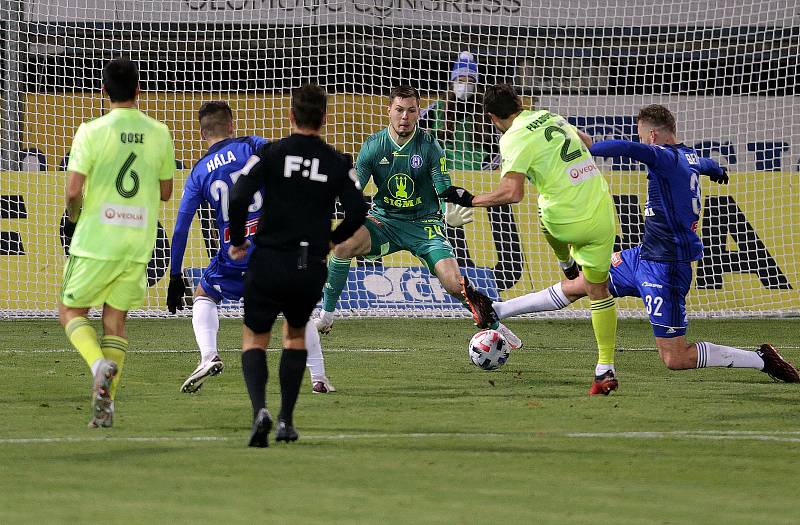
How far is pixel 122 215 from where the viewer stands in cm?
737

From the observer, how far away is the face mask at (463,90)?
56.4 feet

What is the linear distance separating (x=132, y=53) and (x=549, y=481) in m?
13.2

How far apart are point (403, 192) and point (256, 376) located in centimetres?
498

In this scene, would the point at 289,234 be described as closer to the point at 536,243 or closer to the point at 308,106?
the point at 308,106

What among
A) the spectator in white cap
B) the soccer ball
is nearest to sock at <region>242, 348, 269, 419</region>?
the soccer ball

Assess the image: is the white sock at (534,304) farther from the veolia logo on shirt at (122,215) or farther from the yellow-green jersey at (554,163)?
the veolia logo on shirt at (122,215)

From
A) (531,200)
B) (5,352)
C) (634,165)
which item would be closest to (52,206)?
(5,352)

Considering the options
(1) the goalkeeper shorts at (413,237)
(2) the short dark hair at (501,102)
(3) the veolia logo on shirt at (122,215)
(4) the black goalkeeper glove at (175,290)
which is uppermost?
(2) the short dark hair at (501,102)

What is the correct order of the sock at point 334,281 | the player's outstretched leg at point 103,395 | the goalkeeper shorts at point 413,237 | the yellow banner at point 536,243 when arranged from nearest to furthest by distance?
the player's outstretched leg at point 103,395 < the goalkeeper shorts at point 413,237 < the sock at point 334,281 < the yellow banner at point 536,243

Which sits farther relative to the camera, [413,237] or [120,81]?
[413,237]

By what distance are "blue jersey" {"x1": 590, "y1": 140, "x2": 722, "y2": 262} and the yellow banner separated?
269 inches

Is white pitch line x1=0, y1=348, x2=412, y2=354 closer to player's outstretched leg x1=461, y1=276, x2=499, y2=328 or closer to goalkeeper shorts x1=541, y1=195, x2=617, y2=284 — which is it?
player's outstretched leg x1=461, y1=276, x2=499, y2=328

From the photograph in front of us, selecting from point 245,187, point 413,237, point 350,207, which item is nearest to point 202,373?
point 350,207

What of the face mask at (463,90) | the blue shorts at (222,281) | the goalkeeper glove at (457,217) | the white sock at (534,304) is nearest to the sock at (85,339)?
the blue shorts at (222,281)
